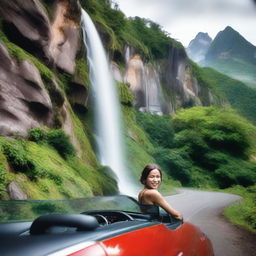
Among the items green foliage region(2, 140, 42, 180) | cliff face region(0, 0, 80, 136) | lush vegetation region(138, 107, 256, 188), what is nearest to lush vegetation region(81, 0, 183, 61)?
cliff face region(0, 0, 80, 136)

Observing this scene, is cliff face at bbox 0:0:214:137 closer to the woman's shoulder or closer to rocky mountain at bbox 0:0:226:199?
rocky mountain at bbox 0:0:226:199

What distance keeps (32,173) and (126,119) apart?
21012 millimetres

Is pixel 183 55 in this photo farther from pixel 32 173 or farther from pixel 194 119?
pixel 32 173

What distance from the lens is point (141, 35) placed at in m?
48.9

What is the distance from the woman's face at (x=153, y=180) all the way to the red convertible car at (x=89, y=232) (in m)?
0.81

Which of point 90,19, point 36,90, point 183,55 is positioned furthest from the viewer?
point 183,55

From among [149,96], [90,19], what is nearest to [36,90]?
[90,19]

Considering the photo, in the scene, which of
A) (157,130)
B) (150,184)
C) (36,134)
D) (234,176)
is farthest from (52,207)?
(157,130)

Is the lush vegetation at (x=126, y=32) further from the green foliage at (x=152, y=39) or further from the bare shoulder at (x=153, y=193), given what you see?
the bare shoulder at (x=153, y=193)

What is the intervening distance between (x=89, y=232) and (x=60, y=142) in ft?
47.6

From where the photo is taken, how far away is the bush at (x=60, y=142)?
15.7 meters

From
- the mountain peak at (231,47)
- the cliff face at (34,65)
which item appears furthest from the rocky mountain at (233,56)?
the cliff face at (34,65)

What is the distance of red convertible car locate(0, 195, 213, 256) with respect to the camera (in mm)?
1395

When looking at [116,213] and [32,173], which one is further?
[32,173]
